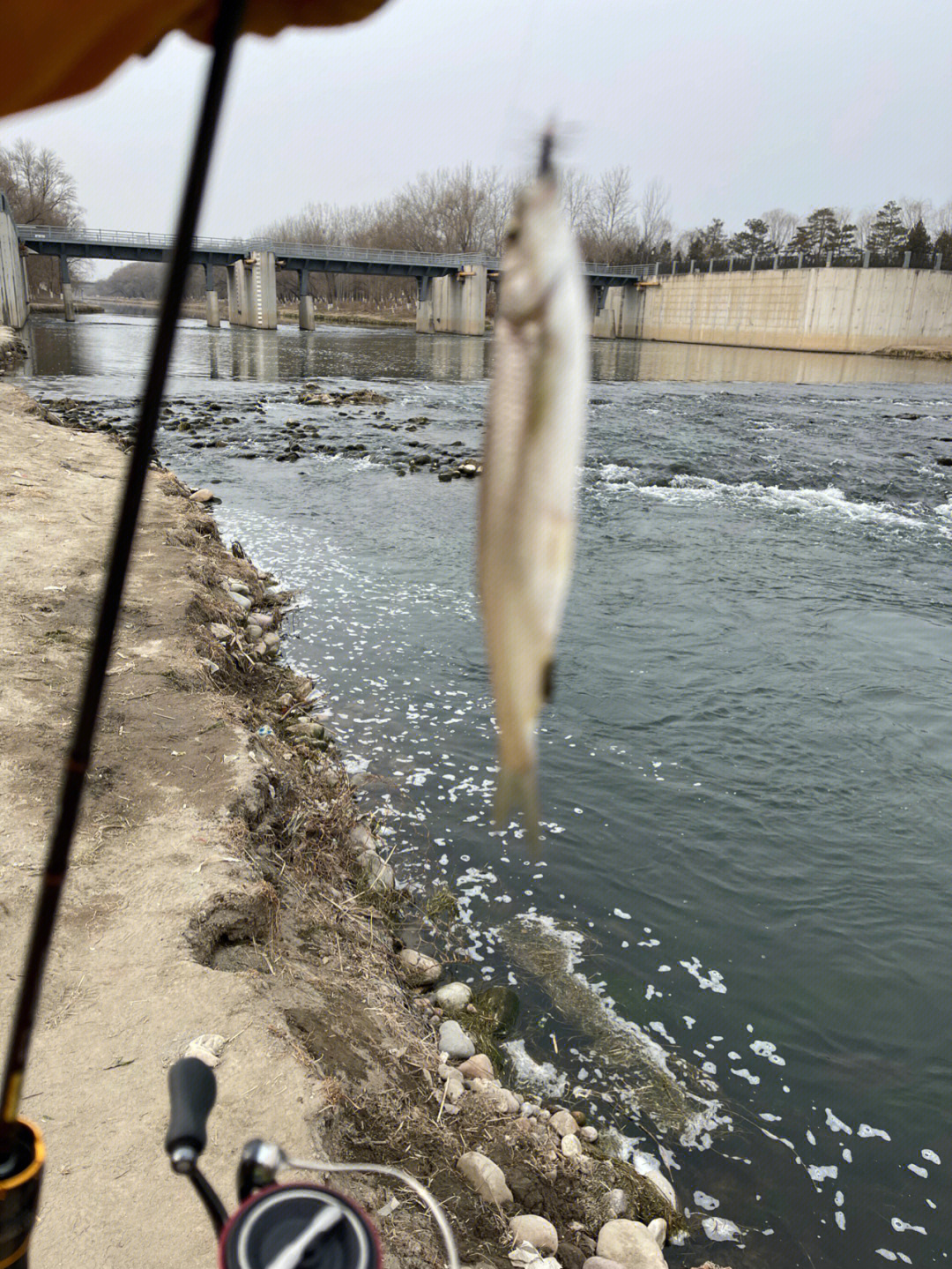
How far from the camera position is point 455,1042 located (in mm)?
3756

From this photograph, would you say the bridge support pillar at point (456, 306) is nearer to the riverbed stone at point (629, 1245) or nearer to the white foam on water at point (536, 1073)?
the white foam on water at point (536, 1073)

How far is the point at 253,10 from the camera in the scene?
91 centimetres

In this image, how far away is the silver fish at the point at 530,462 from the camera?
0.53m

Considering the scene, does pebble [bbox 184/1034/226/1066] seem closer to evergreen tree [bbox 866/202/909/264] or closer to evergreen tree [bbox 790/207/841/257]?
evergreen tree [bbox 866/202/909/264]

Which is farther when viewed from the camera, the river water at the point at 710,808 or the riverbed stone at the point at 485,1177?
the river water at the point at 710,808

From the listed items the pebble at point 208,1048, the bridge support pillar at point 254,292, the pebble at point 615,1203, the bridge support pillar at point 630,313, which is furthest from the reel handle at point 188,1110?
the bridge support pillar at point 254,292

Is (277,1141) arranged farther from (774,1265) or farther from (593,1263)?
(774,1265)

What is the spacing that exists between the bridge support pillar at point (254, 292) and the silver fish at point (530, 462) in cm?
6078

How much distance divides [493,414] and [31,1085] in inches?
114

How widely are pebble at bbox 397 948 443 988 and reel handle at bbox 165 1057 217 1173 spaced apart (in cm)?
272

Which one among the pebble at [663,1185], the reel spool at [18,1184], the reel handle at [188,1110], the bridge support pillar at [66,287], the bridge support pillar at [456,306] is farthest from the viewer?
the bridge support pillar at [66,287]

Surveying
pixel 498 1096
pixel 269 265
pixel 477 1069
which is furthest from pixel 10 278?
pixel 498 1096

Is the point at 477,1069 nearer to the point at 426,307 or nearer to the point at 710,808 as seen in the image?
the point at 710,808

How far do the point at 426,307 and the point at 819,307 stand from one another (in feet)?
87.2
